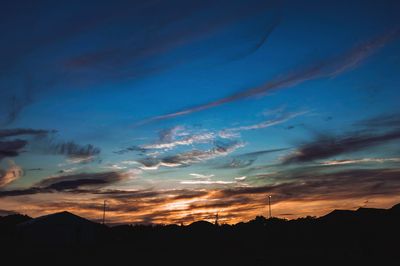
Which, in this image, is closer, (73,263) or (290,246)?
(73,263)

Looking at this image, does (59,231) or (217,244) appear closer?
(217,244)

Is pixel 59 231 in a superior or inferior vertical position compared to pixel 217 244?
superior

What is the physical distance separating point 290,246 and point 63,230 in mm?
22646

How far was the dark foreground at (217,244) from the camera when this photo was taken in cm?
2968

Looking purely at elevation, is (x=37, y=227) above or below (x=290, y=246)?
above

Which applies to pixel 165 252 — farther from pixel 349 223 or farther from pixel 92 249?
pixel 349 223

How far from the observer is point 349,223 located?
40469mm

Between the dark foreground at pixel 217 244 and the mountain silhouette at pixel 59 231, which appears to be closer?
the dark foreground at pixel 217 244

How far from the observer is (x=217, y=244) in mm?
40281

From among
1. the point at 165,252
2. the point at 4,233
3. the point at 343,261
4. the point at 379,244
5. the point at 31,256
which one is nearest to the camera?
the point at 343,261

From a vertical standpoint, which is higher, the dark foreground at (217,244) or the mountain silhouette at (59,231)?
the mountain silhouette at (59,231)

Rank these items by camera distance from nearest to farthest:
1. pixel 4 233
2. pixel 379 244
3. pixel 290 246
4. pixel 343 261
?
pixel 343 261
pixel 379 244
pixel 290 246
pixel 4 233

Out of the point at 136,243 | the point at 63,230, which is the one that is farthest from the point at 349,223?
the point at 63,230

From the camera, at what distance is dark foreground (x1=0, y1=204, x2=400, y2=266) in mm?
29675
